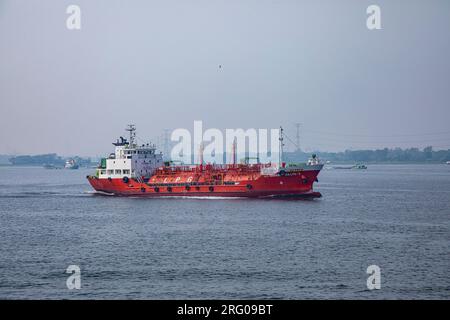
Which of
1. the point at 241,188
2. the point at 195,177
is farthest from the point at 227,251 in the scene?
the point at 195,177

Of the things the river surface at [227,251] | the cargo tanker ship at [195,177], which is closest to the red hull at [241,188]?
the cargo tanker ship at [195,177]

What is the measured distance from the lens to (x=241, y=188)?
74562 millimetres

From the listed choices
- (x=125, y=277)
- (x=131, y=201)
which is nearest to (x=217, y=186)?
(x=131, y=201)

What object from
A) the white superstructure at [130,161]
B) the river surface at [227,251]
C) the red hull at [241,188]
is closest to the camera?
the river surface at [227,251]

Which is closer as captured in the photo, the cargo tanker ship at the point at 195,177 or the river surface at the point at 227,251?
the river surface at the point at 227,251

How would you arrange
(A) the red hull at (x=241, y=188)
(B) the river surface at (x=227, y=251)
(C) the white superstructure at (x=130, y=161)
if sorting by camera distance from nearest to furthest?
(B) the river surface at (x=227, y=251) < (A) the red hull at (x=241, y=188) < (C) the white superstructure at (x=130, y=161)

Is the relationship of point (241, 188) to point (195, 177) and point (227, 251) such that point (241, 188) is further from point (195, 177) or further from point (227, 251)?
A: point (227, 251)

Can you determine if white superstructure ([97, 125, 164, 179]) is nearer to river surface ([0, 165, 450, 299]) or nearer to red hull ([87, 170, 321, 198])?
red hull ([87, 170, 321, 198])

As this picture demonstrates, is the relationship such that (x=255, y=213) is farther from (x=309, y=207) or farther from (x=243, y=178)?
(x=243, y=178)

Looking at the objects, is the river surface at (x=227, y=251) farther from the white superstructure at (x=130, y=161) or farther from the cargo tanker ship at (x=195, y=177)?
the white superstructure at (x=130, y=161)

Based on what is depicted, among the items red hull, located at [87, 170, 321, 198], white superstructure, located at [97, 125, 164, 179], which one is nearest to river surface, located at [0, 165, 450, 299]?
red hull, located at [87, 170, 321, 198]

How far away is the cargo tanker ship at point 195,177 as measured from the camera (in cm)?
7362

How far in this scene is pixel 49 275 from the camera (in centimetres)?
3384
